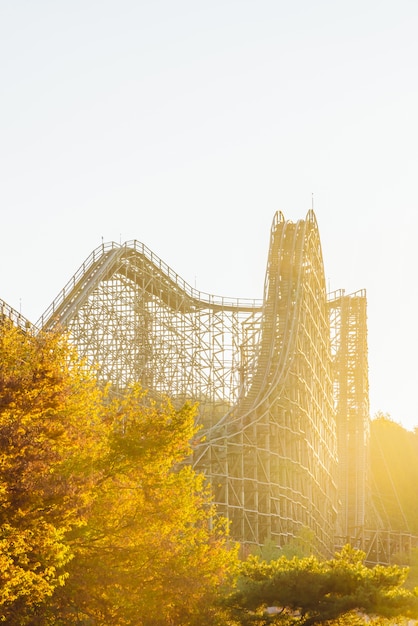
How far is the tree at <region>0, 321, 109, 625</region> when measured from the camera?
13.5 metres

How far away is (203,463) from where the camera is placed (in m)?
31.6

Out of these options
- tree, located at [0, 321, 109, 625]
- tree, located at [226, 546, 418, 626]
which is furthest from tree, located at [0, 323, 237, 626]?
tree, located at [226, 546, 418, 626]

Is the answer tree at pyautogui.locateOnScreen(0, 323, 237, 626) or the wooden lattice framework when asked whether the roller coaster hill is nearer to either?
the wooden lattice framework

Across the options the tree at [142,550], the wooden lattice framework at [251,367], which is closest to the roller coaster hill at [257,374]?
the wooden lattice framework at [251,367]

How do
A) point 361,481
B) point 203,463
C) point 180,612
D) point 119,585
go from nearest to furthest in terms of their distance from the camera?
point 119,585
point 180,612
point 203,463
point 361,481

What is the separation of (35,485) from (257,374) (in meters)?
22.9

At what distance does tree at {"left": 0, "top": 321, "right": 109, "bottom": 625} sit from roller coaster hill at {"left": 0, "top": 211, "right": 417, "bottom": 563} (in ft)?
52.5

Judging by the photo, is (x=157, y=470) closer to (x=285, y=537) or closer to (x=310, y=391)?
(x=285, y=537)

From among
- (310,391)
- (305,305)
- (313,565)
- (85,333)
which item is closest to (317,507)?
(310,391)

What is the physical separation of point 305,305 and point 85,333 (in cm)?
798

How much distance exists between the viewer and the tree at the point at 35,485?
1345 cm

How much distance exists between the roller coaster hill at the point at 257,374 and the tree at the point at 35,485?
630 inches

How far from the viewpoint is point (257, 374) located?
120ft

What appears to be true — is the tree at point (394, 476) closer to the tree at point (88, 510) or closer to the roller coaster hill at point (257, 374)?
the roller coaster hill at point (257, 374)
